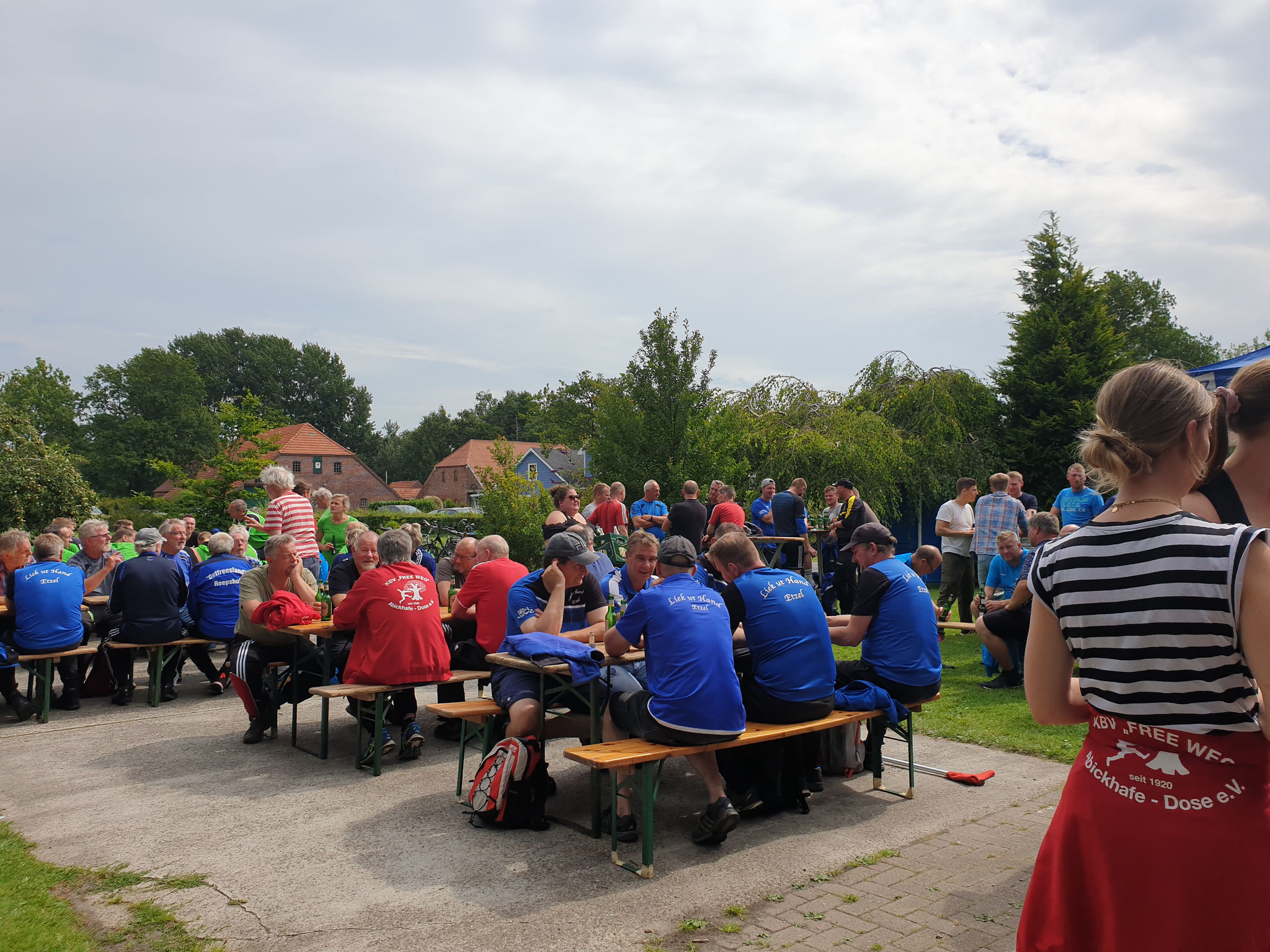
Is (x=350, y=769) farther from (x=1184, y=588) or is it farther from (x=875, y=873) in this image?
(x=1184, y=588)

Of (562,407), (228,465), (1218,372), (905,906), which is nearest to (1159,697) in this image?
(905,906)

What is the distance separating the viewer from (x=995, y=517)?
10070 millimetres

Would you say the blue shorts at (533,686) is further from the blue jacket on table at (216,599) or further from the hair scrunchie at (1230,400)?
the blue jacket on table at (216,599)

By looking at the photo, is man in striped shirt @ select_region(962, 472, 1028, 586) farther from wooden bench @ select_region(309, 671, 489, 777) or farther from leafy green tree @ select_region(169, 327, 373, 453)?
leafy green tree @ select_region(169, 327, 373, 453)

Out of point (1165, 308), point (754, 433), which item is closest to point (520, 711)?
point (754, 433)

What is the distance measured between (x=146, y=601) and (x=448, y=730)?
10.7 feet

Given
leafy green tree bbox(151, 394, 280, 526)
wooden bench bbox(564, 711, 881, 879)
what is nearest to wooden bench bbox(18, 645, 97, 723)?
wooden bench bbox(564, 711, 881, 879)

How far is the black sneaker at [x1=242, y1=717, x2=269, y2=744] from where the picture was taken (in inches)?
259

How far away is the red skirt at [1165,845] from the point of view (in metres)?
1.70

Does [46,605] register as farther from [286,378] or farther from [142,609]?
[286,378]

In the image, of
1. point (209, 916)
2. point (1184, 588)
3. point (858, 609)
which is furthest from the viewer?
point (858, 609)

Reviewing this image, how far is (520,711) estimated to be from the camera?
494 centimetres

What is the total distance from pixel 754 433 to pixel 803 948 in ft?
54.5

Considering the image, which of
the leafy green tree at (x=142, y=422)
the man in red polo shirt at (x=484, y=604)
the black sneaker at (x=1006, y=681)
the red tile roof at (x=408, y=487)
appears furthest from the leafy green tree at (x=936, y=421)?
the red tile roof at (x=408, y=487)
